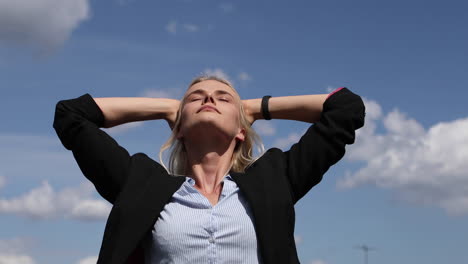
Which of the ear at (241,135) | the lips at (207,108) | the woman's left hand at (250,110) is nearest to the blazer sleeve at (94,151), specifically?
the lips at (207,108)

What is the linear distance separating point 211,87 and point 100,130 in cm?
122

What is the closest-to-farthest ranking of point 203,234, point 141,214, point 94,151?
point 203,234, point 141,214, point 94,151

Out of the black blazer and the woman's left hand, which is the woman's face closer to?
the woman's left hand

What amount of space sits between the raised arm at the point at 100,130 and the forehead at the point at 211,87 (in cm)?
40

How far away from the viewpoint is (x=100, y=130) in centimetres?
538

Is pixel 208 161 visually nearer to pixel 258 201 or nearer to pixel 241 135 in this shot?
pixel 241 135

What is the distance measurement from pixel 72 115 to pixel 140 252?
1.56m

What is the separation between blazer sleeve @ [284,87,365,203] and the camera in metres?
5.13

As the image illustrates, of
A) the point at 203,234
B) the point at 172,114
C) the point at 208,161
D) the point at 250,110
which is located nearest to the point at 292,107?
the point at 250,110

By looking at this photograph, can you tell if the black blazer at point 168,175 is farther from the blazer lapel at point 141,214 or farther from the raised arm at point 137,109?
the raised arm at point 137,109

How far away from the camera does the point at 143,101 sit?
591 centimetres

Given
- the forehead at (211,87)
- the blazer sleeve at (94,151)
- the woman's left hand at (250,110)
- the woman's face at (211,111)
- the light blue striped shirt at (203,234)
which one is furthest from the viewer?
the woman's left hand at (250,110)

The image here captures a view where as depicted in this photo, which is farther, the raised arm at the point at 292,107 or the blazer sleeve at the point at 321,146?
the raised arm at the point at 292,107

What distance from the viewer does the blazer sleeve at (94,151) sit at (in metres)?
5.11
